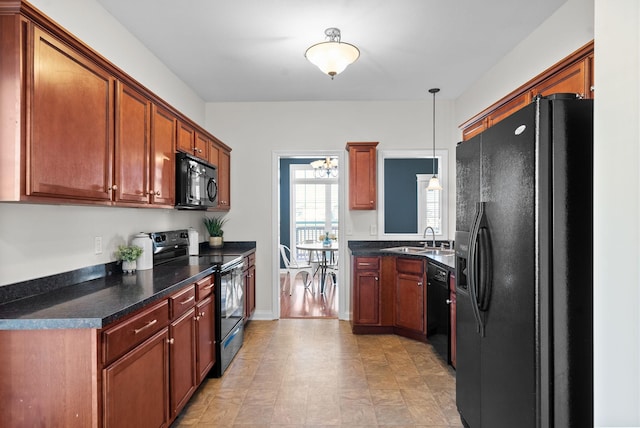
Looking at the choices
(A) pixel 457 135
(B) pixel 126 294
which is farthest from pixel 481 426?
(A) pixel 457 135

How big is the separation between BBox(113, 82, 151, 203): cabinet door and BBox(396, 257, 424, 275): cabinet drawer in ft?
8.47

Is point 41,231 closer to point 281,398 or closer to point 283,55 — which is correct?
point 281,398

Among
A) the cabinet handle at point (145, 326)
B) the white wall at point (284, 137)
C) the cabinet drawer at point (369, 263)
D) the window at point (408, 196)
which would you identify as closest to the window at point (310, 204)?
the window at point (408, 196)

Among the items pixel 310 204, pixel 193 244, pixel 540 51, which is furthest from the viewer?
pixel 310 204

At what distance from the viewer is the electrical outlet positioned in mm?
2389

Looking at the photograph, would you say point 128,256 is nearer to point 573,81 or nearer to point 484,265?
point 484,265

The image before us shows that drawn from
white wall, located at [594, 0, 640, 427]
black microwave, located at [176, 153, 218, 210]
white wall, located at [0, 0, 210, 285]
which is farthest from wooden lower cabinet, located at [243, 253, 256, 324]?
white wall, located at [594, 0, 640, 427]

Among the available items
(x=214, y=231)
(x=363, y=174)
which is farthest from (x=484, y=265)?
(x=214, y=231)

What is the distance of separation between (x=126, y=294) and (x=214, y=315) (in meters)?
1.09

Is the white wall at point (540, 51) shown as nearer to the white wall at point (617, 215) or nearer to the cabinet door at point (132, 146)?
the white wall at point (617, 215)

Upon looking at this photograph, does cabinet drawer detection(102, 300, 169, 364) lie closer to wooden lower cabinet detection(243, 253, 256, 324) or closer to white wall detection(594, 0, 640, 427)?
white wall detection(594, 0, 640, 427)

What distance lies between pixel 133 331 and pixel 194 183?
66.4 inches

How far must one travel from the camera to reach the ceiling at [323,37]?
8.20ft

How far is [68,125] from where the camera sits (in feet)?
5.60
